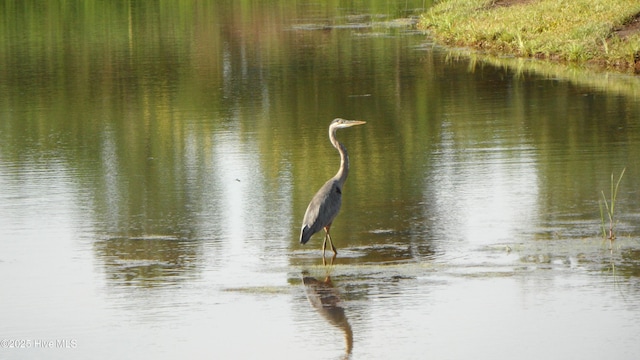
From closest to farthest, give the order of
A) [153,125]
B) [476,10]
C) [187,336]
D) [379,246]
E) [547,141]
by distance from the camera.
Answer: [187,336], [379,246], [547,141], [153,125], [476,10]

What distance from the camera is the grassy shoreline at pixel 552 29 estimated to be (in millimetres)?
27453

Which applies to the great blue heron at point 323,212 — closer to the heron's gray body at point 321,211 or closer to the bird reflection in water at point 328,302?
the heron's gray body at point 321,211

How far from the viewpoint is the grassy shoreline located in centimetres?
2745

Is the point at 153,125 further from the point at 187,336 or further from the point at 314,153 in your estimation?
the point at 187,336

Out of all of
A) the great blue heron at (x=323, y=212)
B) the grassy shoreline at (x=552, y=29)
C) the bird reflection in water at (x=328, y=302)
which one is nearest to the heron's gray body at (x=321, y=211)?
the great blue heron at (x=323, y=212)

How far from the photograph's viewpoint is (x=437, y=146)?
62.8ft

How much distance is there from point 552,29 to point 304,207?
674 inches

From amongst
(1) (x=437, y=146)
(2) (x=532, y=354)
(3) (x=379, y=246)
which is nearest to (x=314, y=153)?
(1) (x=437, y=146)

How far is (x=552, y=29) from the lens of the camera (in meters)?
30.8

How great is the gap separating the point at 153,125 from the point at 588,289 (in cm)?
1282

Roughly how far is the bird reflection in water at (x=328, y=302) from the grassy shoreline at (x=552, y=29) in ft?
52.6

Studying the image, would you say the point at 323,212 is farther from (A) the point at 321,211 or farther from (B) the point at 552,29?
(B) the point at 552,29

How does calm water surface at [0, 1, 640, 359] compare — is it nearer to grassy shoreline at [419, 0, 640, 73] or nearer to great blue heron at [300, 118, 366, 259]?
great blue heron at [300, 118, 366, 259]

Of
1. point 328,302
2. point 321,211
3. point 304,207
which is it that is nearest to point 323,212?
point 321,211
